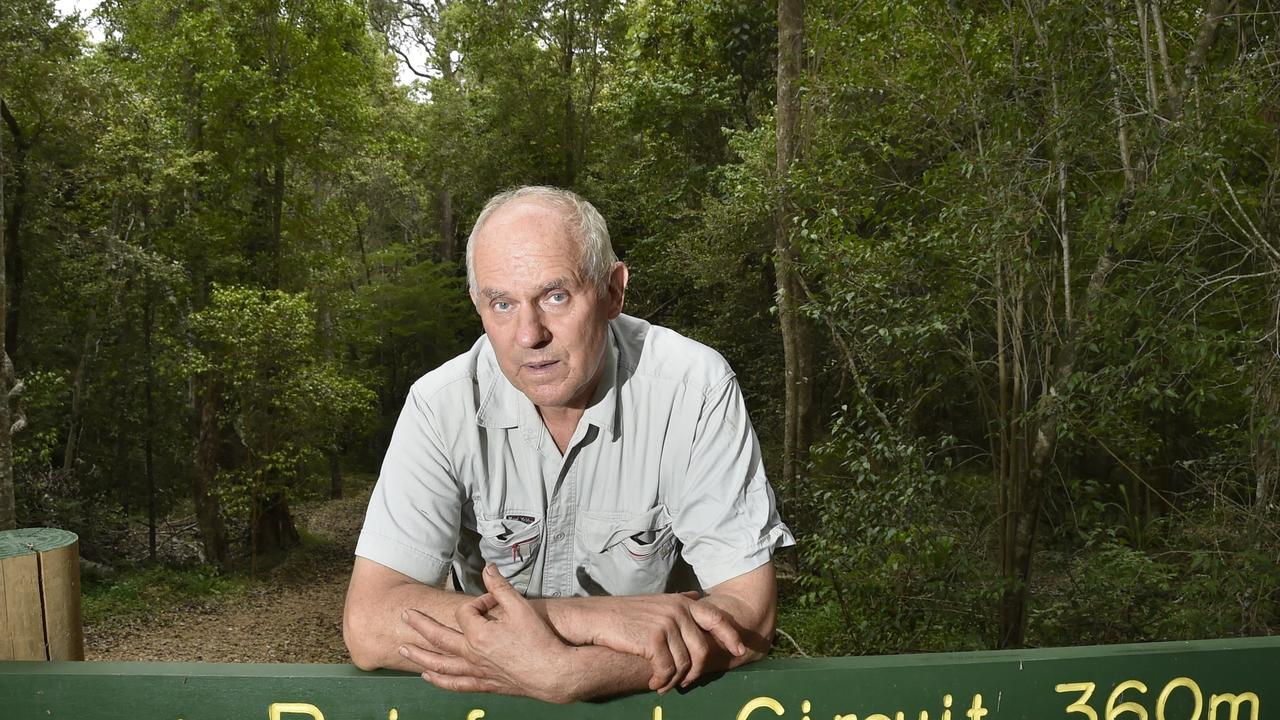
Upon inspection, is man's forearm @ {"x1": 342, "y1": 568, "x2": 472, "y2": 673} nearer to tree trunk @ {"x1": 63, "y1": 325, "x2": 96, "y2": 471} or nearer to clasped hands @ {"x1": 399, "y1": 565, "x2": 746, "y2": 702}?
clasped hands @ {"x1": 399, "y1": 565, "x2": 746, "y2": 702}

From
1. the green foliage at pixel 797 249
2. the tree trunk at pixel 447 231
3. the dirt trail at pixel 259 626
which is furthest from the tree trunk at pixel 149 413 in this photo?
the tree trunk at pixel 447 231

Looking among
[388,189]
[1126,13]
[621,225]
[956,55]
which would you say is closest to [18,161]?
[621,225]

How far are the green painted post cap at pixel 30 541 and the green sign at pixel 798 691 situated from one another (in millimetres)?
161

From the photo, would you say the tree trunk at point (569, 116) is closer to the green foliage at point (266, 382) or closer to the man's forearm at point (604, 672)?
the green foliage at point (266, 382)

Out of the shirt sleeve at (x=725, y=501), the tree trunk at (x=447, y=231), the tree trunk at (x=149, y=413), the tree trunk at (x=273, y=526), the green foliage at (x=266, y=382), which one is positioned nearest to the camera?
the shirt sleeve at (x=725, y=501)

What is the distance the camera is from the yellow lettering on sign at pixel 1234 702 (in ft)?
4.44

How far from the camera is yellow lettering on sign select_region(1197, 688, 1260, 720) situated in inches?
53.3

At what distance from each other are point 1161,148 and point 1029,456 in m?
1.71

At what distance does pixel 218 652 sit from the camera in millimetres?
10820

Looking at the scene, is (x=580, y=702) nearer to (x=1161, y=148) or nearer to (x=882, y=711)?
(x=882, y=711)

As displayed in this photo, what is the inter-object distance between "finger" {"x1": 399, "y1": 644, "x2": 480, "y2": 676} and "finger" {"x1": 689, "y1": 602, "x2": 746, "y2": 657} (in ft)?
0.98

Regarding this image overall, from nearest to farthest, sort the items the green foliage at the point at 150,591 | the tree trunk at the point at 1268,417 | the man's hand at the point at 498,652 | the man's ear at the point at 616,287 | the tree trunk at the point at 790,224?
the man's hand at the point at 498,652 < the man's ear at the point at 616,287 < the tree trunk at the point at 1268,417 < the tree trunk at the point at 790,224 < the green foliage at the point at 150,591

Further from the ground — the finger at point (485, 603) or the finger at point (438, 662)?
the finger at point (485, 603)

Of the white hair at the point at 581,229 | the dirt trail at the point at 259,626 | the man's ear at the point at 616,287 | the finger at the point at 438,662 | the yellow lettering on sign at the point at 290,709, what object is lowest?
the dirt trail at the point at 259,626
